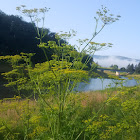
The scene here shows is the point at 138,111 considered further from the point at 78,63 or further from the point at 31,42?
the point at 31,42

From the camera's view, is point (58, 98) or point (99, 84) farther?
point (99, 84)

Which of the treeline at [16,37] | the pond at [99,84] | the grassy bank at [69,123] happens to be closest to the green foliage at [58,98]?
the grassy bank at [69,123]

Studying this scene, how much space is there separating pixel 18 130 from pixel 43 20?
3652 mm

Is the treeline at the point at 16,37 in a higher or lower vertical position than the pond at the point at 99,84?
higher

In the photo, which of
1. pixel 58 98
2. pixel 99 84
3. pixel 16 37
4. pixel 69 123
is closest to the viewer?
pixel 69 123

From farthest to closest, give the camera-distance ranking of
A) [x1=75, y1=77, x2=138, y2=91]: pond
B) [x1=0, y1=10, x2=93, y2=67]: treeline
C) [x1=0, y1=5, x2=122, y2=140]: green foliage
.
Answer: [x1=0, y1=10, x2=93, y2=67]: treeline
[x1=75, y1=77, x2=138, y2=91]: pond
[x1=0, y1=5, x2=122, y2=140]: green foliage

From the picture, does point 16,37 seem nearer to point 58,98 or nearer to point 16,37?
point 16,37

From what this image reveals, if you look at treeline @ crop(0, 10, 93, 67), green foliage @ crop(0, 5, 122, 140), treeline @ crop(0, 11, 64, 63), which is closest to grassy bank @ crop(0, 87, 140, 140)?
green foliage @ crop(0, 5, 122, 140)

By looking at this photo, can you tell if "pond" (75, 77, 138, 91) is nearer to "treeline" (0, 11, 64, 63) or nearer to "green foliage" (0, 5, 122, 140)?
"green foliage" (0, 5, 122, 140)

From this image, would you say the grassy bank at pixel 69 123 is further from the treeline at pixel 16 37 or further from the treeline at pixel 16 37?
the treeline at pixel 16 37

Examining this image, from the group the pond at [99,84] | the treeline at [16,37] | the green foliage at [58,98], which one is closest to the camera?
the green foliage at [58,98]

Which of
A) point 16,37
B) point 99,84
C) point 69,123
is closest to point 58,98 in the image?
point 69,123

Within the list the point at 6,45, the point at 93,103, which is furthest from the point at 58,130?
the point at 6,45

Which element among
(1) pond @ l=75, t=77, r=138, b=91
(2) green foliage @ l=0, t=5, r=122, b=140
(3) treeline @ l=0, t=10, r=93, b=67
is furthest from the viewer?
(3) treeline @ l=0, t=10, r=93, b=67
